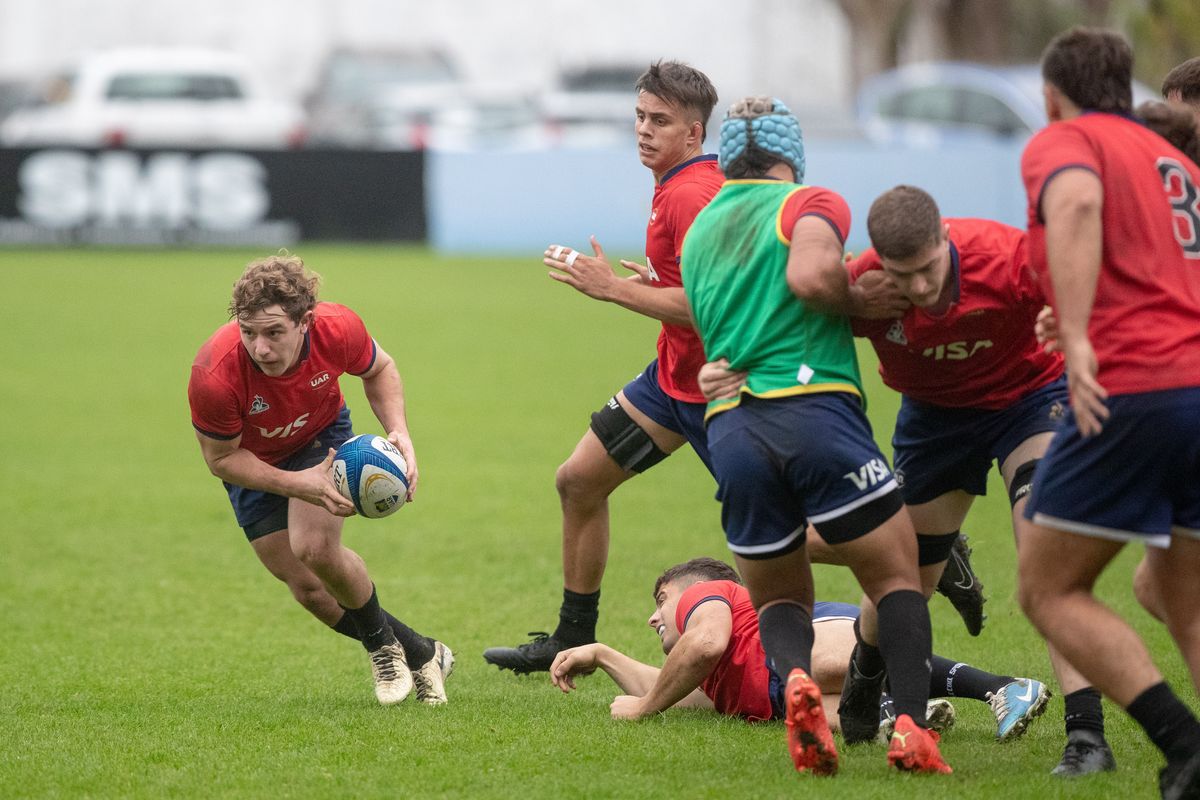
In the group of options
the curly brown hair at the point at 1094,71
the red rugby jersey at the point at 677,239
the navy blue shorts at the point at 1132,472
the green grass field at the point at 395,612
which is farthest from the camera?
the red rugby jersey at the point at 677,239

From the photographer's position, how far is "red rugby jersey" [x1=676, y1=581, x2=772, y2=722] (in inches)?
241

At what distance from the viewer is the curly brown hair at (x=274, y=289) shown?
599cm

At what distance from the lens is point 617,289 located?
5.73 metres

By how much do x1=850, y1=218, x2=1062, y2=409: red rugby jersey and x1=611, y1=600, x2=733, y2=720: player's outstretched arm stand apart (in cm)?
108

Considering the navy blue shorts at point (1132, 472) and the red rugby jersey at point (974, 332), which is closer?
the navy blue shorts at point (1132, 472)

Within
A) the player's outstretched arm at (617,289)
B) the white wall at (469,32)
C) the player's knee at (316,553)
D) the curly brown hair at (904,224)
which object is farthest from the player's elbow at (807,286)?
the white wall at (469,32)

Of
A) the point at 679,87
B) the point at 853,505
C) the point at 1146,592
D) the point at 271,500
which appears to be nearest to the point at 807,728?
the point at 853,505

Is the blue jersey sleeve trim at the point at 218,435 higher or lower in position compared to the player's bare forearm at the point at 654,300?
lower

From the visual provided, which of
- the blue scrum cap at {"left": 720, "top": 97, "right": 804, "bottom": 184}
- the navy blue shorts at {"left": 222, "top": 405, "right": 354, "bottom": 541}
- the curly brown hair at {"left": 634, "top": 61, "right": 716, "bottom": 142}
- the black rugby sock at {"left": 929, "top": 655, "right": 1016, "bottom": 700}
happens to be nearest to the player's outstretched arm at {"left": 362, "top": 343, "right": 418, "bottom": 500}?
the navy blue shorts at {"left": 222, "top": 405, "right": 354, "bottom": 541}

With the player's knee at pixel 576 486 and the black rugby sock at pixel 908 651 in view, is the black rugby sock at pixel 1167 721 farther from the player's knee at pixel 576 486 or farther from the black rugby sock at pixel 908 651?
the player's knee at pixel 576 486

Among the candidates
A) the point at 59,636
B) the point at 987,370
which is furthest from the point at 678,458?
the point at 987,370

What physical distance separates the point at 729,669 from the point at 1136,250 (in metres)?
2.40

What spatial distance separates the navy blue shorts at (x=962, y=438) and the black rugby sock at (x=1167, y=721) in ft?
4.50

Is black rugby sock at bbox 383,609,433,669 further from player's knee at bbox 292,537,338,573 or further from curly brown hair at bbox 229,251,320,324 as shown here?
curly brown hair at bbox 229,251,320,324
